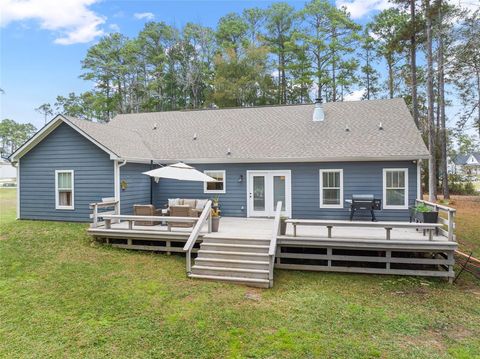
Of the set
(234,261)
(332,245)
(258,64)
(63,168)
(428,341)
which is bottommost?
(428,341)

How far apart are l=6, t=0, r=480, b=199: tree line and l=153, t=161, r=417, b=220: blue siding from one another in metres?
15.4

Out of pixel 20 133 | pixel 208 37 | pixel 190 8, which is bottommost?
pixel 20 133

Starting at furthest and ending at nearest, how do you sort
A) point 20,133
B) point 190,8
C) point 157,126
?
point 20,133
point 190,8
point 157,126

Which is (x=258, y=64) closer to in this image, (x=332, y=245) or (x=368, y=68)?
(x=368, y=68)

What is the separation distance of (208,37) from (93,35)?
36.7ft

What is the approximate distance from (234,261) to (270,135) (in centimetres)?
688

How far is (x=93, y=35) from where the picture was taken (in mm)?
30500

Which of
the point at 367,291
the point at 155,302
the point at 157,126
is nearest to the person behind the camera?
the point at 155,302

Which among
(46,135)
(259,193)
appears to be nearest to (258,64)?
(259,193)

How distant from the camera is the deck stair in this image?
21.9 ft

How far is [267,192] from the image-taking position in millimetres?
11352

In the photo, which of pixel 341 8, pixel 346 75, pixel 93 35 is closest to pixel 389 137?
pixel 346 75

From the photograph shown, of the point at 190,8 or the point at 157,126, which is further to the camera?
the point at 190,8

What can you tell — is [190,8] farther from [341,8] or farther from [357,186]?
[357,186]
